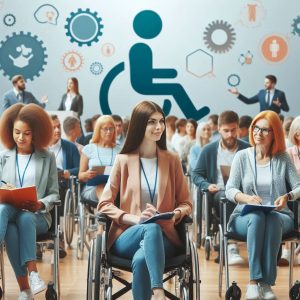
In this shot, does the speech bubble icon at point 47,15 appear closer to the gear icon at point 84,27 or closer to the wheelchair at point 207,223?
the gear icon at point 84,27

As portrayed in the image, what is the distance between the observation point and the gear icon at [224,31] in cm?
1450

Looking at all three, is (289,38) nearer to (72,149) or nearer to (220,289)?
(72,149)

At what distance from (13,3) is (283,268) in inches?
401

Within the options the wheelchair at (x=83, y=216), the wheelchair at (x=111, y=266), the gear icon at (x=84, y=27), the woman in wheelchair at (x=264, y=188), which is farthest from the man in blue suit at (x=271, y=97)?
the wheelchair at (x=111, y=266)

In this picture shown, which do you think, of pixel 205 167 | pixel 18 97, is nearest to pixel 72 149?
pixel 205 167

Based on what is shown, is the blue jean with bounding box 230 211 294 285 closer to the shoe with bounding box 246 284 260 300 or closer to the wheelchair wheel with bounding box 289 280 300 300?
the shoe with bounding box 246 284 260 300

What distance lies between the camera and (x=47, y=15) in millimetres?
14477

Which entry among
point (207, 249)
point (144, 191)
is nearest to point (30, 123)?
point (144, 191)

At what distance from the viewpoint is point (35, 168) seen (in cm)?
461

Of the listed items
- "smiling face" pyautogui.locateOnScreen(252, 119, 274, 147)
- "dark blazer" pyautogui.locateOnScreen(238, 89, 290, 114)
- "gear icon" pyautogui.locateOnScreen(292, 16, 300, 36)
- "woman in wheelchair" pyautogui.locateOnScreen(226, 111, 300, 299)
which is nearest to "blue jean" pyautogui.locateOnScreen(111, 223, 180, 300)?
Answer: "woman in wheelchair" pyautogui.locateOnScreen(226, 111, 300, 299)

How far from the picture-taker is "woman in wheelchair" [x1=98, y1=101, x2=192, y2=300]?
12.5 feet

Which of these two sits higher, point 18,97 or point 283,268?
point 18,97

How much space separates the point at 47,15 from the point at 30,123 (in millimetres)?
10258

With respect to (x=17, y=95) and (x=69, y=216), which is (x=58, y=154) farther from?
(x=17, y=95)
